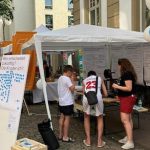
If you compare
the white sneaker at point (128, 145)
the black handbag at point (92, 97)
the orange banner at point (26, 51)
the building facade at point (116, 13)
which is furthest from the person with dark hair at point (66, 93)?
the building facade at point (116, 13)

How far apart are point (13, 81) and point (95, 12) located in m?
9.34

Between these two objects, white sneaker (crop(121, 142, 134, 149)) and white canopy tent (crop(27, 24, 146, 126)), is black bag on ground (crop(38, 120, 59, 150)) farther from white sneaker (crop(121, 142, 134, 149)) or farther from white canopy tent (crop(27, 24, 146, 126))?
white sneaker (crop(121, 142, 134, 149))

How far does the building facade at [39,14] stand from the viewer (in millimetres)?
37156

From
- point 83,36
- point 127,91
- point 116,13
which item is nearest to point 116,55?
point 116,13

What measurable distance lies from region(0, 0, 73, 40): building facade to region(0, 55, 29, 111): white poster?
3066 centimetres

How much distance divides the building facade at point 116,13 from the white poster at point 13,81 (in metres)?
6.03

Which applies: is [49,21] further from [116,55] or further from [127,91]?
[127,91]

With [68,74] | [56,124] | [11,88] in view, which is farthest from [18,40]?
[11,88]

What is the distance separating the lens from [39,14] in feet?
122

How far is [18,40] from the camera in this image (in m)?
10.2

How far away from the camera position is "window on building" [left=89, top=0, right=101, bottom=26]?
1459cm

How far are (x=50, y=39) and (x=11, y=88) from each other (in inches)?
54.7

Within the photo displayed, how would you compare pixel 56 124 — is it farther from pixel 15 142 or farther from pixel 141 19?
pixel 141 19

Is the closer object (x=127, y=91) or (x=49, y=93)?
(x=127, y=91)
